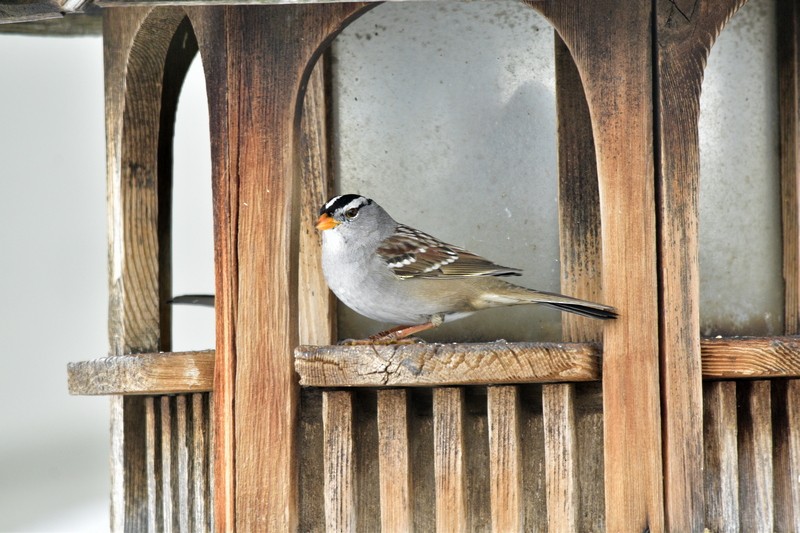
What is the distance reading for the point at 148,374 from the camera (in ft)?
13.1

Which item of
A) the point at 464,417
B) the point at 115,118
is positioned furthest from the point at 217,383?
the point at 115,118

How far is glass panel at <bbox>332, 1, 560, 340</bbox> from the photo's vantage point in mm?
4141

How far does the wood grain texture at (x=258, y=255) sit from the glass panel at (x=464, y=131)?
474mm

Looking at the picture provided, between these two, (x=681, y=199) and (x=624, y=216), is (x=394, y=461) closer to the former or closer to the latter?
(x=624, y=216)

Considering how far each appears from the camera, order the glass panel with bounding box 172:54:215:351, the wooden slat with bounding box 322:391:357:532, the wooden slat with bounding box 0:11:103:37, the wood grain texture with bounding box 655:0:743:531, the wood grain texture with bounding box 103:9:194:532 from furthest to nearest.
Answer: the glass panel with bounding box 172:54:215:351 → the wooden slat with bounding box 0:11:103:37 → the wood grain texture with bounding box 103:9:194:532 → the wooden slat with bounding box 322:391:357:532 → the wood grain texture with bounding box 655:0:743:531

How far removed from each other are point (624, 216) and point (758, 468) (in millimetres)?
828

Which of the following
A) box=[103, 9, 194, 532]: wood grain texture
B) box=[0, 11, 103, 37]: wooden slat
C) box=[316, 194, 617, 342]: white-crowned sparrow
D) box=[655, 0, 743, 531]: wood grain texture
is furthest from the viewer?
box=[0, 11, 103, 37]: wooden slat

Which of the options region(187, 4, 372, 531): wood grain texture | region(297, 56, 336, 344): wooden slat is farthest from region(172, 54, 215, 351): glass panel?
region(187, 4, 372, 531): wood grain texture

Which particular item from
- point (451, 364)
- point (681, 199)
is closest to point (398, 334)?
point (451, 364)

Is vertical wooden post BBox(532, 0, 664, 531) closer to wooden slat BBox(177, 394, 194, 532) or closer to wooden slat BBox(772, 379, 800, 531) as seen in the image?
wooden slat BBox(772, 379, 800, 531)

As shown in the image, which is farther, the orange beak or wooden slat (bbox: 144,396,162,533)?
wooden slat (bbox: 144,396,162,533)

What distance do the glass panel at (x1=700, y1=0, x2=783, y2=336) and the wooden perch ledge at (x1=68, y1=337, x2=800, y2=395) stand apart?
0.39 meters

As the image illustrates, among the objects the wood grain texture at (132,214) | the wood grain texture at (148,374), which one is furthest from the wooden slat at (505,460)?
the wood grain texture at (132,214)

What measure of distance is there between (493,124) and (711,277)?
0.83 metres
